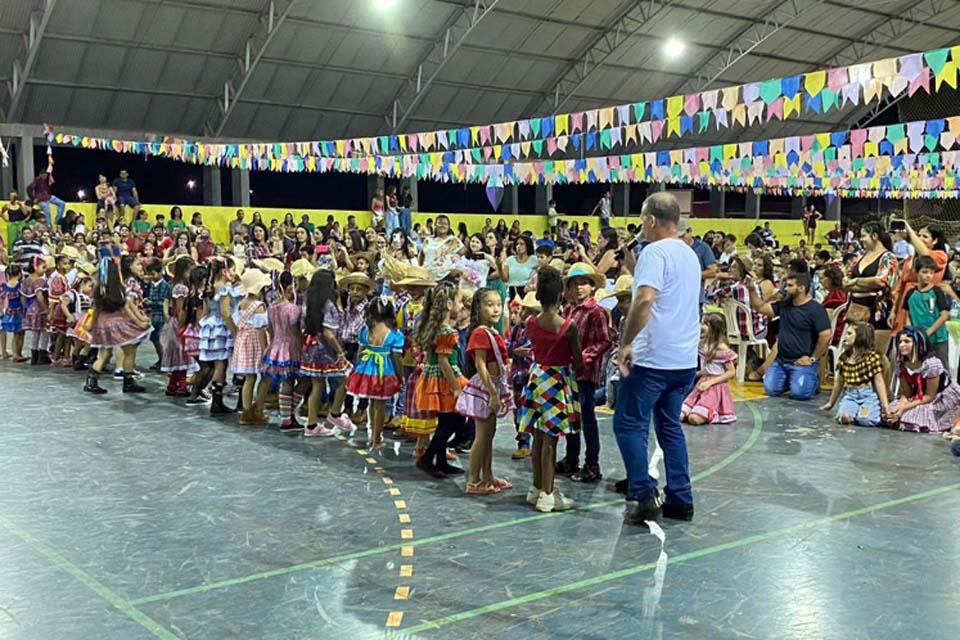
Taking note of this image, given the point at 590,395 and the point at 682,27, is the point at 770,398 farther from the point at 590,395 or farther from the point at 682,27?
the point at 682,27

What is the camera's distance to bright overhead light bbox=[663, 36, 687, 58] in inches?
1023

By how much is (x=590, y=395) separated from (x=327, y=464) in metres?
1.87

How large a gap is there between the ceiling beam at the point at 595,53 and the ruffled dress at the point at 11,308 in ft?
59.8

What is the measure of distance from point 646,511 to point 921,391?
3.76 meters

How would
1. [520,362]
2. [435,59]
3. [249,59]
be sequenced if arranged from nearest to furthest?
[520,362], [249,59], [435,59]

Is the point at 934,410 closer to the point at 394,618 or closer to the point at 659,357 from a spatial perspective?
the point at 659,357

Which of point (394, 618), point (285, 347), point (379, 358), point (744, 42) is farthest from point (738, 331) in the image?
point (744, 42)

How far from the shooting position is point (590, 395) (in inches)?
225

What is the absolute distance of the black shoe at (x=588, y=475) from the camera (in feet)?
19.1

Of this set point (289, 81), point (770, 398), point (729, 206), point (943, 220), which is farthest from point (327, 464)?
point (729, 206)

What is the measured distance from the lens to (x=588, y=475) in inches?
229

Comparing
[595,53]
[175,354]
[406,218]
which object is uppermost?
[595,53]

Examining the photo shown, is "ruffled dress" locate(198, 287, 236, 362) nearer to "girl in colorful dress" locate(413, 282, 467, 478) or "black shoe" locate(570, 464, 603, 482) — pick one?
"girl in colorful dress" locate(413, 282, 467, 478)

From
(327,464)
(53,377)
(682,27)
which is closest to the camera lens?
(327,464)
